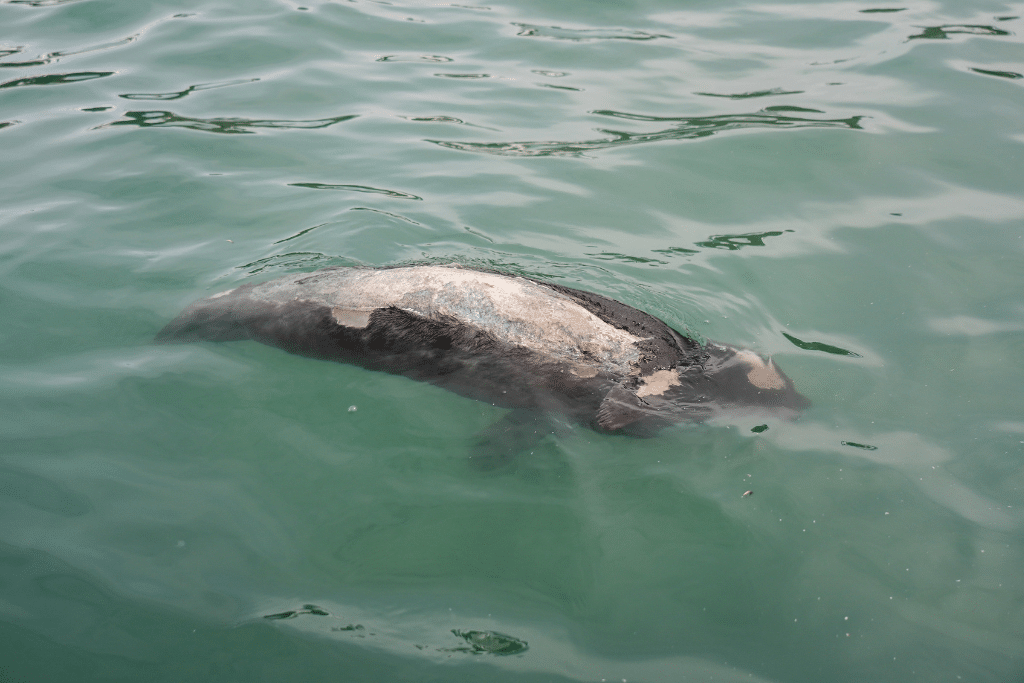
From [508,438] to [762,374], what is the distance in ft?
5.53

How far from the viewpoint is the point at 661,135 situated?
780 centimetres

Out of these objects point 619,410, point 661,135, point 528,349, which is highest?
point 661,135

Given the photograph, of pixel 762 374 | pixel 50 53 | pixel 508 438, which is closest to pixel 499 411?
pixel 508 438

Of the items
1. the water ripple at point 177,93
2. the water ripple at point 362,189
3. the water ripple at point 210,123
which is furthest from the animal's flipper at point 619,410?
the water ripple at point 177,93

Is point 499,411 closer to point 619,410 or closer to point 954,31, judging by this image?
point 619,410

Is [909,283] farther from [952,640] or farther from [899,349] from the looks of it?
[952,640]

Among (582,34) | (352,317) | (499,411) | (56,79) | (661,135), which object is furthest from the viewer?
(582,34)

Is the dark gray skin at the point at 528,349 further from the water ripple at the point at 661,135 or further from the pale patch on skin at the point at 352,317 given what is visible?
the water ripple at the point at 661,135

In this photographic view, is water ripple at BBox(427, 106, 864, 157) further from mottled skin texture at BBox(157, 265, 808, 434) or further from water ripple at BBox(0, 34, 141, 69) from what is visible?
water ripple at BBox(0, 34, 141, 69)

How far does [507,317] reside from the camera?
14.6 ft

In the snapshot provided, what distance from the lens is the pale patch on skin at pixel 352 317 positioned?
4.72 m

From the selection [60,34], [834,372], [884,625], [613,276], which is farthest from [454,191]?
[60,34]

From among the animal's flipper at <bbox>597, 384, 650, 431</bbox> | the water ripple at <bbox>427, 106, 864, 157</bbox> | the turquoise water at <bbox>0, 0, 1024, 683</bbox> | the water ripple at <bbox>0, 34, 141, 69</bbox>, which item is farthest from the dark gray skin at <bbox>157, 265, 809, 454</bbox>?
the water ripple at <bbox>0, 34, 141, 69</bbox>

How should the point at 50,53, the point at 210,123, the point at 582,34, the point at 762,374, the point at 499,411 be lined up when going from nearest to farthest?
the point at 499,411
the point at 762,374
the point at 210,123
the point at 50,53
the point at 582,34
